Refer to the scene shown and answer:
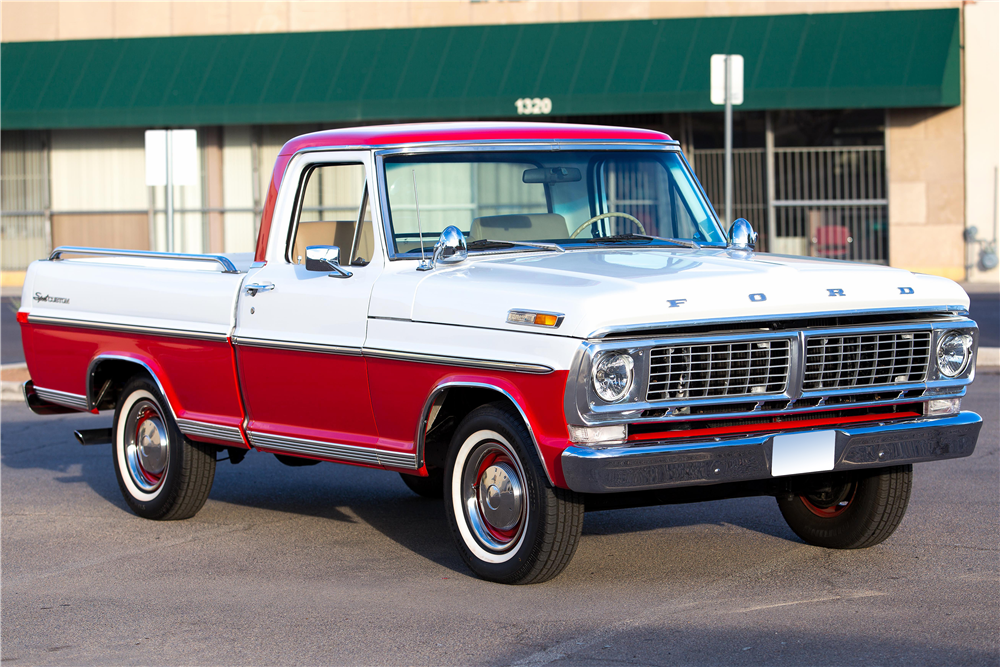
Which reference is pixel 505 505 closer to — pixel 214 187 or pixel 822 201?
pixel 822 201

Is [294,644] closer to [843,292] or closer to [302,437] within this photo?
[302,437]

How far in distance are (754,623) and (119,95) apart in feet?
76.2

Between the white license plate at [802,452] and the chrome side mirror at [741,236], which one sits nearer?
the white license plate at [802,452]

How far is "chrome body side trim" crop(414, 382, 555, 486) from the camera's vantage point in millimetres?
5509

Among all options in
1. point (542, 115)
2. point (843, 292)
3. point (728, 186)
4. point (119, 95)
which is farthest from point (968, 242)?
point (843, 292)

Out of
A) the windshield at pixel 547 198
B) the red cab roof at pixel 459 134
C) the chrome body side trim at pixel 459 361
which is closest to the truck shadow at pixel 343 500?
the chrome body side trim at pixel 459 361

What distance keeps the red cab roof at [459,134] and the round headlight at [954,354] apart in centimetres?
201

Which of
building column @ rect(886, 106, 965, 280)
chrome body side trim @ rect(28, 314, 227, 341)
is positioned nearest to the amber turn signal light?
chrome body side trim @ rect(28, 314, 227, 341)

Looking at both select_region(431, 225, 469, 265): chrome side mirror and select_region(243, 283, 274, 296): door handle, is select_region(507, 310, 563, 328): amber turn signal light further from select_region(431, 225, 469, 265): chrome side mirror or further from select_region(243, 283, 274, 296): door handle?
select_region(243, 283, 274, 296): door handle

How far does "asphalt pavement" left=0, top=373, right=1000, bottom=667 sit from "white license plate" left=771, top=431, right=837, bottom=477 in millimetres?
543

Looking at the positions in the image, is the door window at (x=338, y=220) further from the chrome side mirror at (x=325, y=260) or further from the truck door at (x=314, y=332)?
the chrome side mirror at (x=325, y=260)

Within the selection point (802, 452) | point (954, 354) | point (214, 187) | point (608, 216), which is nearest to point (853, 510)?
Result: point (954, 354)

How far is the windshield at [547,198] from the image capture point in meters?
6.65

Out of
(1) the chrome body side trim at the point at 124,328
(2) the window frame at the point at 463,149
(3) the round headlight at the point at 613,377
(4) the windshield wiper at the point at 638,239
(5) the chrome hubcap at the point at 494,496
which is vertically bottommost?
(5) the chrome hubcap at the point at 494,496
